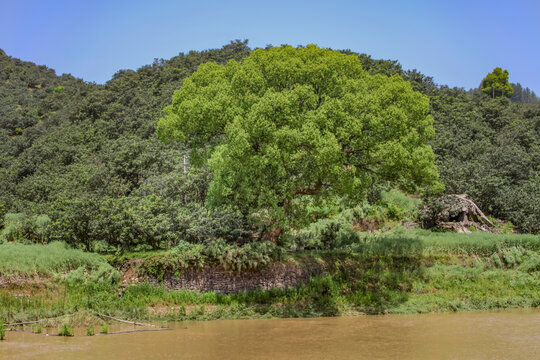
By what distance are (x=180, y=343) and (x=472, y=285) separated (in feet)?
37.8

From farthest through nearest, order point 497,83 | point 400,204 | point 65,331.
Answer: point 497,83 → point 400,204 → point 65,331

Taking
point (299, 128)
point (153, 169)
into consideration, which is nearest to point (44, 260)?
point (299, 128)

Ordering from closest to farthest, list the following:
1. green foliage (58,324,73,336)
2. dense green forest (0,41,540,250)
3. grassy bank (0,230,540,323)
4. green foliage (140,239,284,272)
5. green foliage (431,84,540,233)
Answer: green foliage (58,324,73,336) → grassy bank (0,230,540,323) → green foliage (140,239,284,272) → dense green forest (0,41,540,250) → green foliage (431,84,540,233)

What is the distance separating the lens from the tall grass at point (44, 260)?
16.0 m

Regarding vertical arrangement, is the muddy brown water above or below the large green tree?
below

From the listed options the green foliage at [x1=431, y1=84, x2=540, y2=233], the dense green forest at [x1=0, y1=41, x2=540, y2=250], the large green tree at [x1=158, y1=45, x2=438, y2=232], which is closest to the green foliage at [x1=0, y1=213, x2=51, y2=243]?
the dense green forest at [x1=0, y1=41, x2=540, y2=250]

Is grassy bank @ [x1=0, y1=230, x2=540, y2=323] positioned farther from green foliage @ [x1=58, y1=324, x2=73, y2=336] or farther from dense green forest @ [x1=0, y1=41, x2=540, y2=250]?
green foliage @ [x1=58, y1=324, x2=73, y2=336]

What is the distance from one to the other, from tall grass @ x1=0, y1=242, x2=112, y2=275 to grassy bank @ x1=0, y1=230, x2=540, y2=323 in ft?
0.10

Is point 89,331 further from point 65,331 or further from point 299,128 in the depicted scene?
point 299,128

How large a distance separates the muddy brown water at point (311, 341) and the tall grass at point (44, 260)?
3.43 metres

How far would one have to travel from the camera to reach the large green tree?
1661 cm

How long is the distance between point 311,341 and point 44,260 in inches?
359

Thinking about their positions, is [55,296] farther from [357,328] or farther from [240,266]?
[357,328]

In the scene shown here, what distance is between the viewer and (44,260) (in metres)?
16.5
